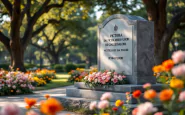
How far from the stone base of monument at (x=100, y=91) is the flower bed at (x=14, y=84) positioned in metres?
4.18

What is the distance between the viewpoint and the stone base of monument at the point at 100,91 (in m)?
8.75

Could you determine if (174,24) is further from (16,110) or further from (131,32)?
(16,110)

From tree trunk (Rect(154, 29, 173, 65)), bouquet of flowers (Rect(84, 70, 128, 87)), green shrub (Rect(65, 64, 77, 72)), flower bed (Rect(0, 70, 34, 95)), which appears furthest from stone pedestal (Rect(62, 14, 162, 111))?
green shrub (Rect(65, 64, 77, 72))

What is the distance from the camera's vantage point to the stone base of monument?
345 inches

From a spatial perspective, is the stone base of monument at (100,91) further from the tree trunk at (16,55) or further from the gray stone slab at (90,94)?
the tree trunk at (16,55)

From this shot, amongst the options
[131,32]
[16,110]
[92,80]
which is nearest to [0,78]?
[92,80]

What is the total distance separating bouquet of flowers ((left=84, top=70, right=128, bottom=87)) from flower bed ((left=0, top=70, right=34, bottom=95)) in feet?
17.1

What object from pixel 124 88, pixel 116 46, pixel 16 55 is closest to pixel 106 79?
pixel 124 88

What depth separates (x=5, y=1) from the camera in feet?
69.8

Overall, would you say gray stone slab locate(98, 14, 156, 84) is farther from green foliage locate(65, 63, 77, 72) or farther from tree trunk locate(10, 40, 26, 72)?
green foliage locate(65, 63, 77, 72)

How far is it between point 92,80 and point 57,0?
18.3 meters

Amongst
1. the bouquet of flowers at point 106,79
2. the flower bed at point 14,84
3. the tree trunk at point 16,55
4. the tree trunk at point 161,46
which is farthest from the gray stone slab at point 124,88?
the tree trunk at point 16,55

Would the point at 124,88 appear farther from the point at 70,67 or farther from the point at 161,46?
the point at 70,67

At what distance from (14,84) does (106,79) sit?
6.07m
